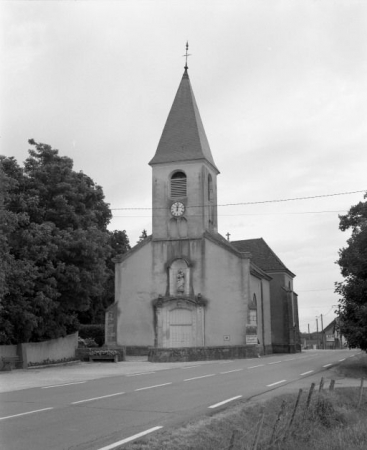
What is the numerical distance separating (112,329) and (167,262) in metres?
6.04

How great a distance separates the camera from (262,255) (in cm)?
5653

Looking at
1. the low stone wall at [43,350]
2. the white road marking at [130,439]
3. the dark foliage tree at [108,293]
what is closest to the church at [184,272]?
the low stone wall at [43,350]

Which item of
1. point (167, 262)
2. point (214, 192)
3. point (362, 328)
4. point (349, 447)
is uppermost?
point (214, 192)

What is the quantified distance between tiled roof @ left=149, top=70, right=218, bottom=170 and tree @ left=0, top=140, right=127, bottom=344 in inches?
469

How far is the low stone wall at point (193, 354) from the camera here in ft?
97.9

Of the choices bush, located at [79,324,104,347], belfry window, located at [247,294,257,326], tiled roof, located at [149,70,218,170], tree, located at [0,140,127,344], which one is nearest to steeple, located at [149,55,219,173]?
tiled roof, located at [149,70,218,170]

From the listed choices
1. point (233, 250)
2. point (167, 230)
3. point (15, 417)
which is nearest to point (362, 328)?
point (15, 417)

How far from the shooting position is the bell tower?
135 feet

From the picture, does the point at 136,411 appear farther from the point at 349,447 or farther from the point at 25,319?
the point at 25,319

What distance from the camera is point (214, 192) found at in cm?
4431

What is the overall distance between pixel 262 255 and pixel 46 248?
3370 centimetres

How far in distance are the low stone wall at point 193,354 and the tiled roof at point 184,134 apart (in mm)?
15154

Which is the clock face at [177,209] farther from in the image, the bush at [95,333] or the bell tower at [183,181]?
the bush at [95,333]

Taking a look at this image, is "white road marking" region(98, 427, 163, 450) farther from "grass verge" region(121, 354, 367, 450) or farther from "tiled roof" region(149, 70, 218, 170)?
"tiled roof" region(149, 70, 218, 170)
